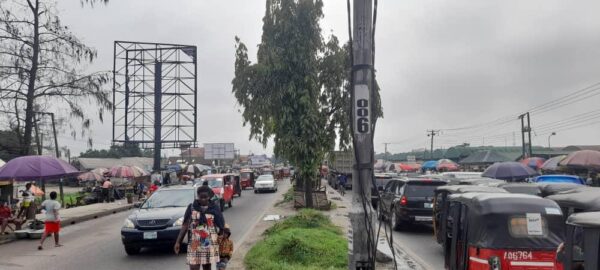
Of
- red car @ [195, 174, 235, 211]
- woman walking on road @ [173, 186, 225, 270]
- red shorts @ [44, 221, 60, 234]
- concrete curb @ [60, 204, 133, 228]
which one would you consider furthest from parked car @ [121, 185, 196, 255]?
red car @ [195, 174, 235, 211]

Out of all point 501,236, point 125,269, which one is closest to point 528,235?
point 501,236

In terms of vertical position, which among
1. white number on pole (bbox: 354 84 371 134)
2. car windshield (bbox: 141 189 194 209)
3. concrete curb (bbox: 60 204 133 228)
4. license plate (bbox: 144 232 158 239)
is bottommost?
concrete curb (bbox: 60 204 133 228)

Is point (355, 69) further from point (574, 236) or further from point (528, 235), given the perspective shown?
point (528, 235)

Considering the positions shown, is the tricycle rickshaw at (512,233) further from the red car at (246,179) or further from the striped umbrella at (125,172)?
the red car at (246,179)

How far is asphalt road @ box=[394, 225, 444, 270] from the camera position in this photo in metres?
10.6

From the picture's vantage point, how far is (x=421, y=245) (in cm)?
1297

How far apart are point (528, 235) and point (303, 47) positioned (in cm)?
1140

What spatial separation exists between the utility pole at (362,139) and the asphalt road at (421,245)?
526 centimetres

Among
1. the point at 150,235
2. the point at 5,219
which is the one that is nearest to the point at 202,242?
the point at 150,235

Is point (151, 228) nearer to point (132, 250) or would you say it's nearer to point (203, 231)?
point (132, 250)

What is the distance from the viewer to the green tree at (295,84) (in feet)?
55.0

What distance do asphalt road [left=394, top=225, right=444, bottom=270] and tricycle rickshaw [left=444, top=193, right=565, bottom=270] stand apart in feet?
10.8

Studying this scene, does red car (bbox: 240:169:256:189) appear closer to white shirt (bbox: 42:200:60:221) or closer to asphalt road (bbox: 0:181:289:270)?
asphalt road (bbox: 0:181:289:270)

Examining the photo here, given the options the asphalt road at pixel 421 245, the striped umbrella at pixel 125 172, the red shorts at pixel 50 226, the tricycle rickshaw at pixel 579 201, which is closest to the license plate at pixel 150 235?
the red shorts at pixel 50 226
